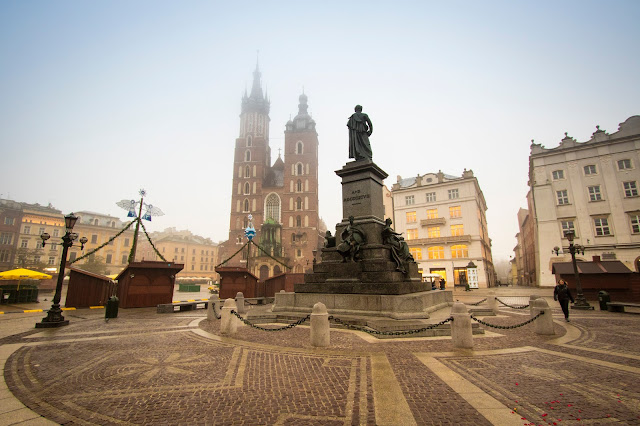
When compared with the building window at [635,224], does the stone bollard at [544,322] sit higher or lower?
lower

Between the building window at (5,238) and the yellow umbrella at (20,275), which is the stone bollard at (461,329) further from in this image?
the building window at (5,238)

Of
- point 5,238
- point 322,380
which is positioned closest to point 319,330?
point 322,380

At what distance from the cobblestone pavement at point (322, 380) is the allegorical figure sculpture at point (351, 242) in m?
3.23

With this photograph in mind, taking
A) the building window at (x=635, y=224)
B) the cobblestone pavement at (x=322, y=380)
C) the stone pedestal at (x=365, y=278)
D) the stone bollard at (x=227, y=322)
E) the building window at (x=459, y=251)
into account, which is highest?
the building window at (x=635, y=224)

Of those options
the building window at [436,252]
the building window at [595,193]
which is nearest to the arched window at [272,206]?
the building window at [436,252]

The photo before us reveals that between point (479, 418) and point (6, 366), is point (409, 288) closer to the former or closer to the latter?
point (479, 418)

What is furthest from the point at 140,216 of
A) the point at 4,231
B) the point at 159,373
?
the point at 4,231

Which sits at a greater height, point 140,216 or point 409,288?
point 140,216

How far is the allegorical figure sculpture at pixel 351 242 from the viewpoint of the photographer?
10188 millimetres

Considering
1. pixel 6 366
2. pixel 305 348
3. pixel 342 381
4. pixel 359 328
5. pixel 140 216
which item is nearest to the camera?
pixel 342 381

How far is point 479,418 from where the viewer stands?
3.21 meters

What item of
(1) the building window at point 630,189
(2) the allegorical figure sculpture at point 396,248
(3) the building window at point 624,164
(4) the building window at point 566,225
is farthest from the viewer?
(4) the building window at point 566,225

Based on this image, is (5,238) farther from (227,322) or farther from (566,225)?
(566,225)

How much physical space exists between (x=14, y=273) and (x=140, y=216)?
951cm
